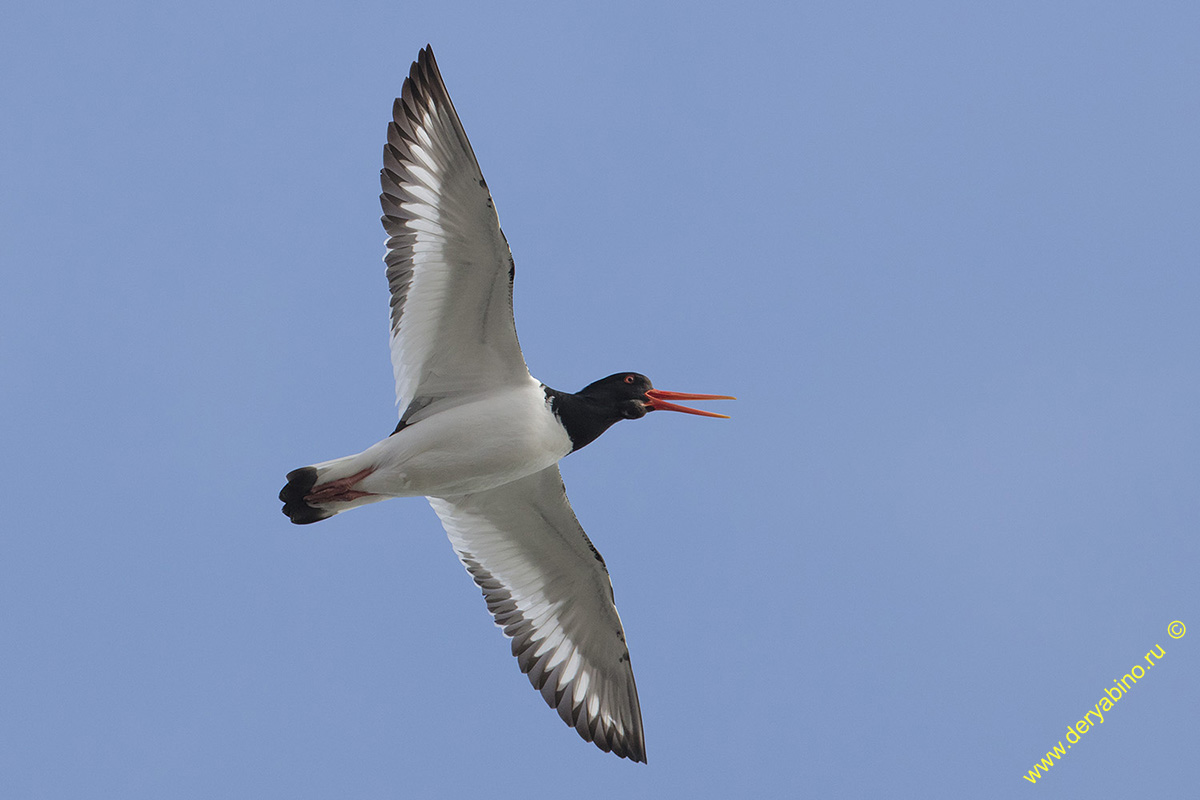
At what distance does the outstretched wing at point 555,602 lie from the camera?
38.7 feet

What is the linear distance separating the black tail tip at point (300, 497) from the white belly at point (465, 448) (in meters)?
0.44

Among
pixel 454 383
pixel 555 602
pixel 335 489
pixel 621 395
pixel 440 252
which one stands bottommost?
pixel 555 602

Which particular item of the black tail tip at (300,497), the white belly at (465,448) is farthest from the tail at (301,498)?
the white belly at (465,448)

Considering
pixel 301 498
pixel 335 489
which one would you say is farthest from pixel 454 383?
pixel 301 498

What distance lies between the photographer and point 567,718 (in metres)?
11.7

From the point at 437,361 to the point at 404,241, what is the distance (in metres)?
1.06

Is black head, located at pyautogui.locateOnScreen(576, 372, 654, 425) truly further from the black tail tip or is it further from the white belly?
the black tail tip

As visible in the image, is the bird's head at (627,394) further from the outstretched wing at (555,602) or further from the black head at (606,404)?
the outstretched wing at (555,602)

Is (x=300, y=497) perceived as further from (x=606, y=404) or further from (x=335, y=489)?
(x=606, y=404)

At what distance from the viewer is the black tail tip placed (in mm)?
10461

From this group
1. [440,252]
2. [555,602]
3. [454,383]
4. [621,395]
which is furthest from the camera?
[555,602]

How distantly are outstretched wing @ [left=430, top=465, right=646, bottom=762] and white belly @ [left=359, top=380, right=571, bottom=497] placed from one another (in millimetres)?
1104

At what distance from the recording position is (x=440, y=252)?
10477 millimetres

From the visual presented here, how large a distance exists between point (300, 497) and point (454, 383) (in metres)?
1.61
